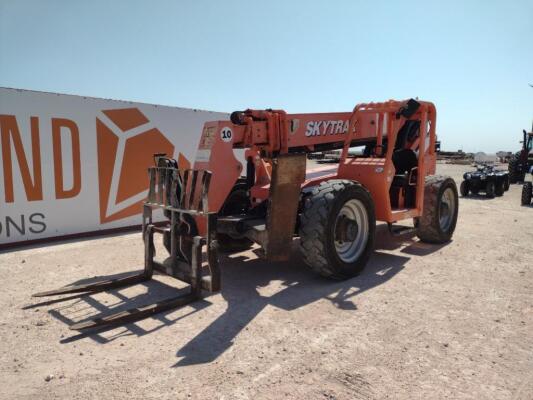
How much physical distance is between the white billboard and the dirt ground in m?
1.54

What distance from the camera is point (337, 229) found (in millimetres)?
5188

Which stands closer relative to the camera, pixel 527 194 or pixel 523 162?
pixel 527 194

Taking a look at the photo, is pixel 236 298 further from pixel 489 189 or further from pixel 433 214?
pixel 489 189

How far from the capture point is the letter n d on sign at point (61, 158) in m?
7.46

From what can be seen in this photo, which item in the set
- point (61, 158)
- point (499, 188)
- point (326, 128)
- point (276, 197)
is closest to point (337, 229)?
point (276, 197)

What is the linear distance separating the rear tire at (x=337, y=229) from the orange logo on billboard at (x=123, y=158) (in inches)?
192

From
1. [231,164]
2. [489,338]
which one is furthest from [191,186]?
[489,338]

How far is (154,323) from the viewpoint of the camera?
156 inches

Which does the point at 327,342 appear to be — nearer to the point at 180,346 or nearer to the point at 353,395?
the point at 353,395

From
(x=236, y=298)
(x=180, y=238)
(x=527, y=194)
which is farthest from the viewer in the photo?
(x=527, y=194)

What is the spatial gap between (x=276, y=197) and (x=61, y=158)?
15.8 feet

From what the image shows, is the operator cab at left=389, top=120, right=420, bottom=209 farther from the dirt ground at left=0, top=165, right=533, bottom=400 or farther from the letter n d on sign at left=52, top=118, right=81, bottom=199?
A: the letter n d on sign at left=52, top=118, right=81, bottom=199

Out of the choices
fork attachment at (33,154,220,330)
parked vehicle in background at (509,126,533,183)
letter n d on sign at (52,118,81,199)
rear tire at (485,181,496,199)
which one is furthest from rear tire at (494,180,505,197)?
letter n d on sign at (52,118,81,199)

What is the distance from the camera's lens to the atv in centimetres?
1453
